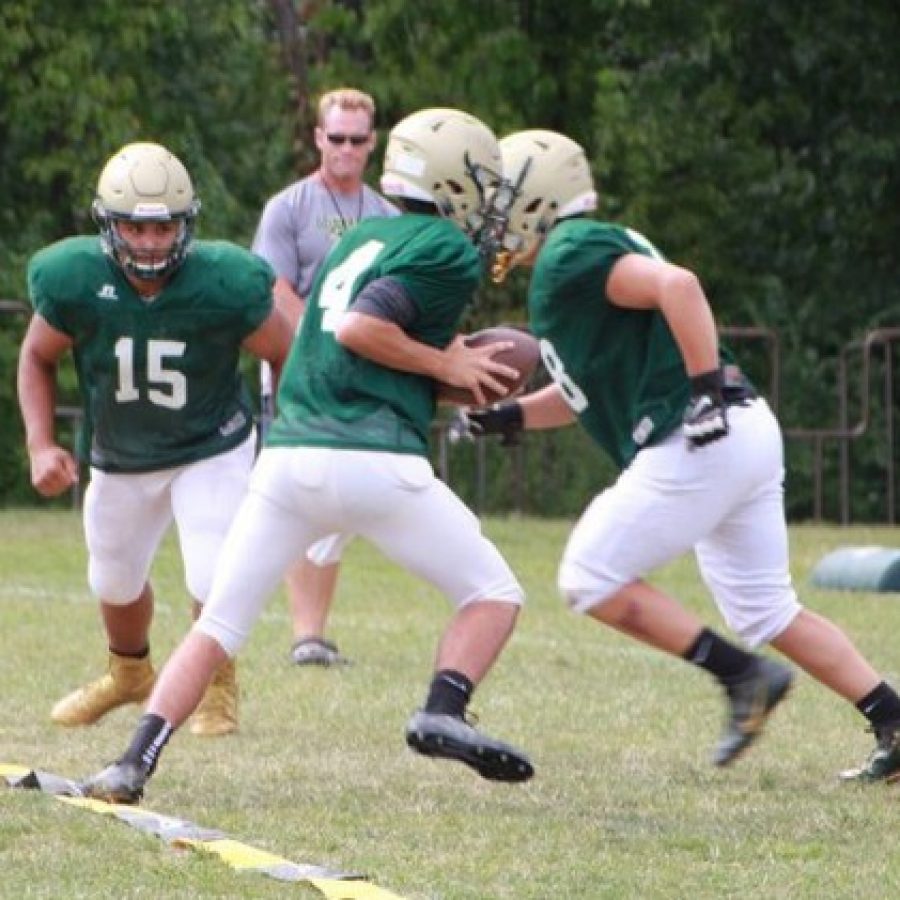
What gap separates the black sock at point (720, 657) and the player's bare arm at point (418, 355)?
0.83 meters

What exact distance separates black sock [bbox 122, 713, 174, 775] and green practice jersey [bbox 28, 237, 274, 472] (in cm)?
138

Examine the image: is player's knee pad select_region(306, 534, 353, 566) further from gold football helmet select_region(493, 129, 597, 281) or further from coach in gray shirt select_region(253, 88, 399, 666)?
gold football helmet select_region(493, 129, 597, 281)

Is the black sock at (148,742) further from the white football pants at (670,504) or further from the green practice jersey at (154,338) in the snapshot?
the green practice jersey at (154,338)

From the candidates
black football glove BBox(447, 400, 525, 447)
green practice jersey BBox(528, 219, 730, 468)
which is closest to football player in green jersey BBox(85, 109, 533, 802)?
green practice jersey BBox(528, 219, 730, 468)

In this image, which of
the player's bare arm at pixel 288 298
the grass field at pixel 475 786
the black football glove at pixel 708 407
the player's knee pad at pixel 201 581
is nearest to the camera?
the grass field at pixel 475 786

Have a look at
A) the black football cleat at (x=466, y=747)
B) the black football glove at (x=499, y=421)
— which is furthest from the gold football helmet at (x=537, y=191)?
the black football cleat at (x=466, y=747)

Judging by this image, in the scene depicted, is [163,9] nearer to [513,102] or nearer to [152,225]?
[513,102]

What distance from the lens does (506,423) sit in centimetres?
824

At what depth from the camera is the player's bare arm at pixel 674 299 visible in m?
7.41

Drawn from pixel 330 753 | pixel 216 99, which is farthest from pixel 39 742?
pixel 216 99

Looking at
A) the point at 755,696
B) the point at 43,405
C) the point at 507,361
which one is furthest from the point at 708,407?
the point at 43,405

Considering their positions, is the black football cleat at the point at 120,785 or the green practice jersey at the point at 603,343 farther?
the green practice jersey at the point at 603,343

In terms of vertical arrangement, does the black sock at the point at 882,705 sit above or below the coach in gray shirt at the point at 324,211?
below

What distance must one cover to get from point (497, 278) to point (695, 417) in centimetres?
65
